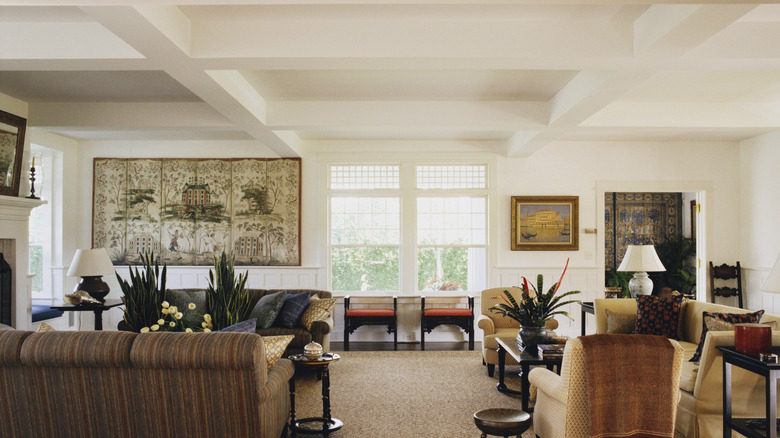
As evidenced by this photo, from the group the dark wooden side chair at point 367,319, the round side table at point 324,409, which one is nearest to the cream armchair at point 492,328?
the dark wooden side chair at point 367,319

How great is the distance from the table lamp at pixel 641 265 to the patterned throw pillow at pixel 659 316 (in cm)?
74

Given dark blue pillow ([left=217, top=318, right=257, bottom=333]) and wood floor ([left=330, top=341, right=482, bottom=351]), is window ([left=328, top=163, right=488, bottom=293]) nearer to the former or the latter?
wood floor ([left=330, top=341, right=482, bottom=351])

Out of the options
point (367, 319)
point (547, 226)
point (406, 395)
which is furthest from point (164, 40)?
point (547, 226)

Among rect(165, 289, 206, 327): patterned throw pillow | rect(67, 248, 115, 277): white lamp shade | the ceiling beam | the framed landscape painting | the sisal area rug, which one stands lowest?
the sisal area rug

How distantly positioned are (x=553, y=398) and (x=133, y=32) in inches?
122

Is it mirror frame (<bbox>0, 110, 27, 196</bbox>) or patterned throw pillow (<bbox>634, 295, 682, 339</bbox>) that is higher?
mirror frame (<bbox>0, 110, 27, 196</bbox>)

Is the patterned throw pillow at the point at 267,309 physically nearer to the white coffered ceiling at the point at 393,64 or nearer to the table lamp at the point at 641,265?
the white coffered ceiling at the point at 393,64

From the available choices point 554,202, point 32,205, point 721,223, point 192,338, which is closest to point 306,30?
point 192,338

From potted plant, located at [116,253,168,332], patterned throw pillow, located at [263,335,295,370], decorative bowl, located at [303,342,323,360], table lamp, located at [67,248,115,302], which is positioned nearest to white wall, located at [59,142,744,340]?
table lamp, located at [67,248,115,302]

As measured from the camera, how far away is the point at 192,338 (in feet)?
9.86

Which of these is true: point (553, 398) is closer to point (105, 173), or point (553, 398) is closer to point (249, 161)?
point (249, 161)

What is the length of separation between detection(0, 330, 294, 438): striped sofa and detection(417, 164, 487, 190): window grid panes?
16.7 feet

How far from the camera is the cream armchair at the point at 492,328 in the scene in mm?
5483

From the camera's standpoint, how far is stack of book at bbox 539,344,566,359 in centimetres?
409
